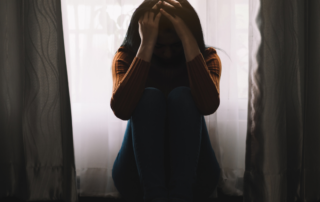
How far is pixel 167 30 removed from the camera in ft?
2.80

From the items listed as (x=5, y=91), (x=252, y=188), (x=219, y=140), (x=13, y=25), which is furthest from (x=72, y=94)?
(x=252, y=188)

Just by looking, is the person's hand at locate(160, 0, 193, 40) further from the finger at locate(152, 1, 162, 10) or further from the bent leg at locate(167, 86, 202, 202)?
the bent leg at locate(167, 86, 202, 202)

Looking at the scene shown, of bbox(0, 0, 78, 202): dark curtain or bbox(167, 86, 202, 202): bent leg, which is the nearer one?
bbox(167, 86, 202, 202): bent leg

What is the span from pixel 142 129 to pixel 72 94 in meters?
0.60

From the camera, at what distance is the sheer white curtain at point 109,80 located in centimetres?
108

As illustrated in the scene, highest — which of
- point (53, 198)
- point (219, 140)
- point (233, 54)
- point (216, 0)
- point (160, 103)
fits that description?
point (216, 0)

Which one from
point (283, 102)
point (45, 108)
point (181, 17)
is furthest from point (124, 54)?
point (283, 102)

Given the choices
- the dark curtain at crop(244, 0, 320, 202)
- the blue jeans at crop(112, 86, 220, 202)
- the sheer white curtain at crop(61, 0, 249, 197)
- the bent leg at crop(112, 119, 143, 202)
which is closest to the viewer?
the blue jeans at crop(112, 86, 220, 202)

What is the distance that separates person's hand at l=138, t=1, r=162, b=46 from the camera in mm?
790

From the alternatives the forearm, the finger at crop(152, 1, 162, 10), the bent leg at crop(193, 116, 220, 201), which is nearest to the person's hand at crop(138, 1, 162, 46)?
the finger at crop(152, 1, 162, 10)

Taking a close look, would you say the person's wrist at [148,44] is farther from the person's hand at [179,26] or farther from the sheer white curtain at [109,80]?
the sheer white curtain at [109,80]

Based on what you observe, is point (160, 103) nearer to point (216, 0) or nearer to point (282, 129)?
point (282, 129)

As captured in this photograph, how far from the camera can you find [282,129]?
0.88 meters

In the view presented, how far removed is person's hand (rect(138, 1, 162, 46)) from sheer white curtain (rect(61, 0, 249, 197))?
27 cm
